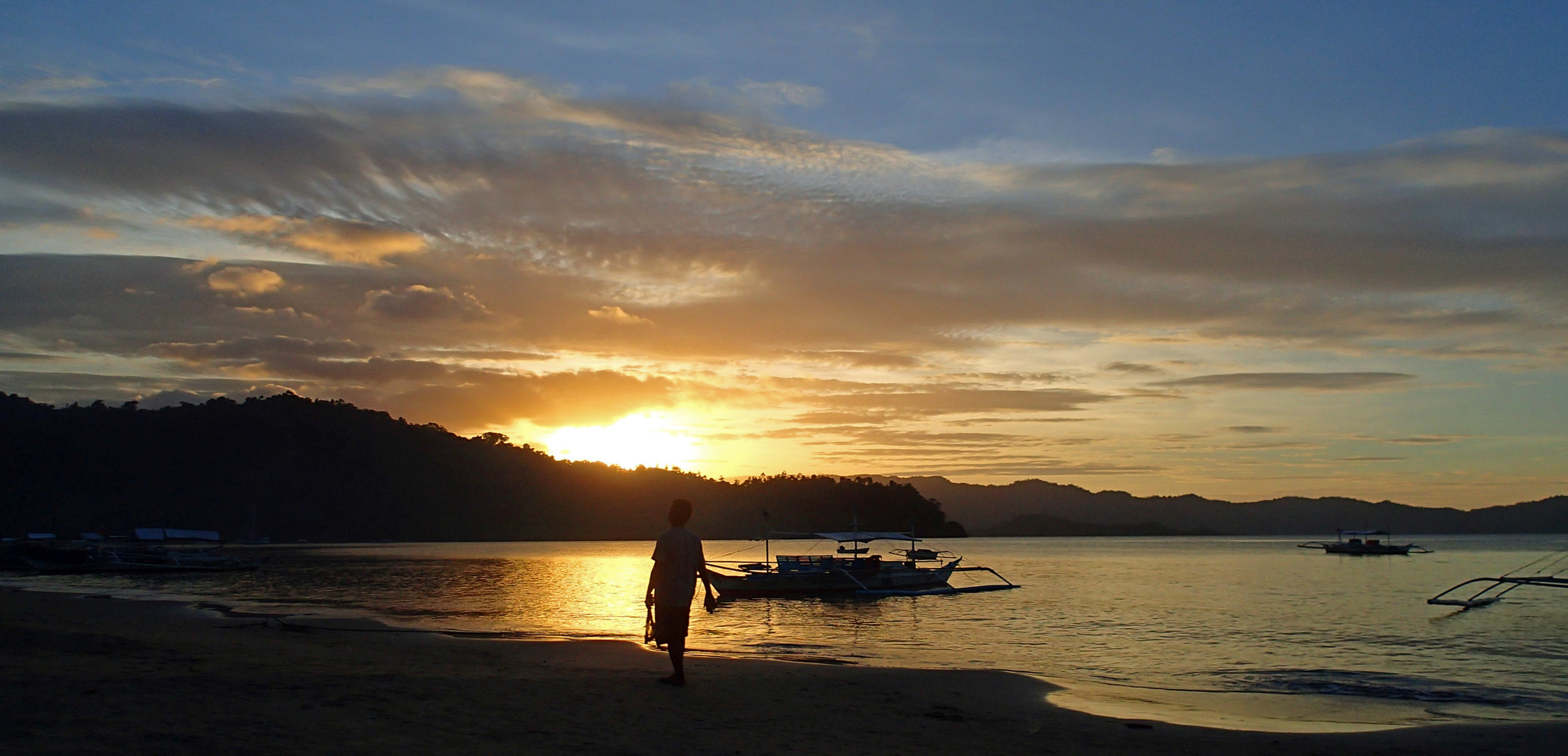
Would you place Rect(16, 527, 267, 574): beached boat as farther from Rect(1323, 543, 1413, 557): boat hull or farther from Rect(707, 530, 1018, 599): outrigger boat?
Rect(1323, 543, 1413, 557): boat hull

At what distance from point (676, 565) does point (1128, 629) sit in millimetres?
26808

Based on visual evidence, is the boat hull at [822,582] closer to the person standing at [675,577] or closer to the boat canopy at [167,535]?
the person standing at [675,577]

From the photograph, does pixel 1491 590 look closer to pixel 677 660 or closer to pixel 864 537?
pixel 864 537

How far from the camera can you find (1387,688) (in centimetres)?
2078

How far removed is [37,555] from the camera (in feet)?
201

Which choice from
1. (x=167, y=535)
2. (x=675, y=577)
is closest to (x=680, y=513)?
(x=675, y=577)

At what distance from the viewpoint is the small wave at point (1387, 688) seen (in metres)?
19.4

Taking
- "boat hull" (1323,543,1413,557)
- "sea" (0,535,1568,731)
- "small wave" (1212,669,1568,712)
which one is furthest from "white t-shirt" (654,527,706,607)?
"boat hull" (1323,543,1413,557)

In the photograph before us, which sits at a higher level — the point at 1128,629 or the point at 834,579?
the point at 834,579

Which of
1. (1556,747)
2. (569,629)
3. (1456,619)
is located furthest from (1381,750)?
(1456,619)

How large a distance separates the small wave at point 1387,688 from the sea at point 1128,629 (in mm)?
93

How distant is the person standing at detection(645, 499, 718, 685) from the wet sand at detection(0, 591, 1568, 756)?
823 mm

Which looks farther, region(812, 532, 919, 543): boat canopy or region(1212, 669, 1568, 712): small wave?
region(812, 532, 919, 543): boat canopy

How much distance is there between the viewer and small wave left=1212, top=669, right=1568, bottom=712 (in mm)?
19391
